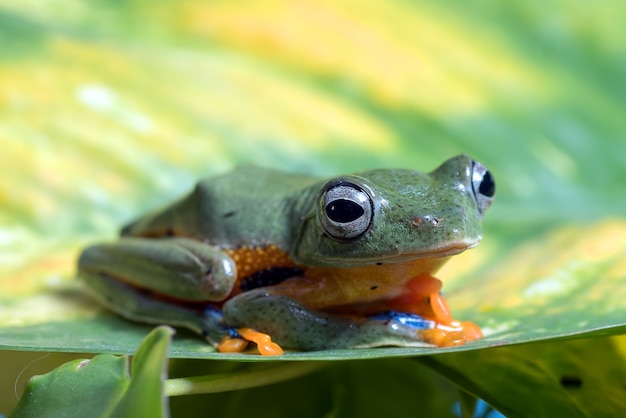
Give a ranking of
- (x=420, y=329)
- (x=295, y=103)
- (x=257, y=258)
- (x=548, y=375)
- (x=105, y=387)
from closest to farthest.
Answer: (x=105, y=387) → (x=548, y=375) → (x=420, y=329) → (x=257, y=258) → (x=295, y=103)

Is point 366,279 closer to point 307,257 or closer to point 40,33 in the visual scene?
point 307,257

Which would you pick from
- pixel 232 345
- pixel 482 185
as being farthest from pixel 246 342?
pixel 482 185

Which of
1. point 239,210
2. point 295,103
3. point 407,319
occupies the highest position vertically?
point 295,103

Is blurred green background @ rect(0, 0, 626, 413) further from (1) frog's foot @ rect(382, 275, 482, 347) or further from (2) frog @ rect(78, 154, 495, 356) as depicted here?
(1) frog's foot @ rect(382, 275, 482, 347)

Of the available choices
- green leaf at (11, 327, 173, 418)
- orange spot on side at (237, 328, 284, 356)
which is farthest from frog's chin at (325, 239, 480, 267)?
green leaf at (11, 327, 173, 418)

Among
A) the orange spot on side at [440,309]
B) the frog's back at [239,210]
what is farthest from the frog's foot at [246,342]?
the orange spot on side at [440,309]

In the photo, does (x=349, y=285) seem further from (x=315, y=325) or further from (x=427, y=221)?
(x=427, y=221)

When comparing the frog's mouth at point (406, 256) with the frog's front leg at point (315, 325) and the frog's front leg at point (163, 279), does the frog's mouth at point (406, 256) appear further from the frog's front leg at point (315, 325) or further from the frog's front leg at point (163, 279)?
the frog's front leg at point (163, 279)

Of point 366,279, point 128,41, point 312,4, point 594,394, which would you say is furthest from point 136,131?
point 594,394
